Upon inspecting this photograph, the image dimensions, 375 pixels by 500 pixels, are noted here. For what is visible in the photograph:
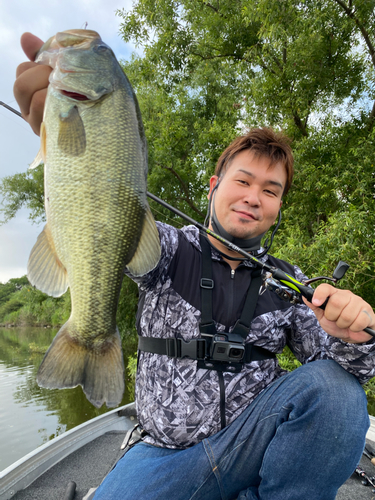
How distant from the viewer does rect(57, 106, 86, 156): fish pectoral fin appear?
1.23 meters

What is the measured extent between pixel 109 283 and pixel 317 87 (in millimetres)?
8308

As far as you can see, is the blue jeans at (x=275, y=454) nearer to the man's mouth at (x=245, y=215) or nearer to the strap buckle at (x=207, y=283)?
the strap buckle at (x=207, y=283)

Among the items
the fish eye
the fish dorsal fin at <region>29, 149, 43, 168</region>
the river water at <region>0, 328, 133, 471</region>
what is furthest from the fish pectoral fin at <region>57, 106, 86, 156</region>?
the river water at <region>0, 328, 133, 471</region>

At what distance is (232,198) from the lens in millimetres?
2053

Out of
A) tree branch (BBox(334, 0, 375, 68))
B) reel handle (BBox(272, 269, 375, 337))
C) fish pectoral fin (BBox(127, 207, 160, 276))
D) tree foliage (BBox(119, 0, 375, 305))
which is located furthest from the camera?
tree branch (BBox(334, 0, 375, 68))

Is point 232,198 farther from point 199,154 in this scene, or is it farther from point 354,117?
point 199,154

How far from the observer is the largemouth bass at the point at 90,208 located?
1.24 metres

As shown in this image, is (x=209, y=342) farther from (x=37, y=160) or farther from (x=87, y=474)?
(x=87, y=474)

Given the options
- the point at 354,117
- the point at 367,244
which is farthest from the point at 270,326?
the point at 354,117

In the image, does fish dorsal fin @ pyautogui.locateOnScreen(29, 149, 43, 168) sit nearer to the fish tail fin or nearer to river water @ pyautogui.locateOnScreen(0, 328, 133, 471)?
the fish tail fin

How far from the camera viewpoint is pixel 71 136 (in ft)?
4.03

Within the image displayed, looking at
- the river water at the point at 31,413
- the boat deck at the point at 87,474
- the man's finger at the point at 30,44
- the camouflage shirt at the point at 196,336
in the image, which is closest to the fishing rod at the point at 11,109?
the man's finger at the point at 30,44

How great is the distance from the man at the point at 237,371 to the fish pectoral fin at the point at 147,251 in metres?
0.31

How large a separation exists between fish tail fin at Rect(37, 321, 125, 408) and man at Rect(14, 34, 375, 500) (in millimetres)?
429
